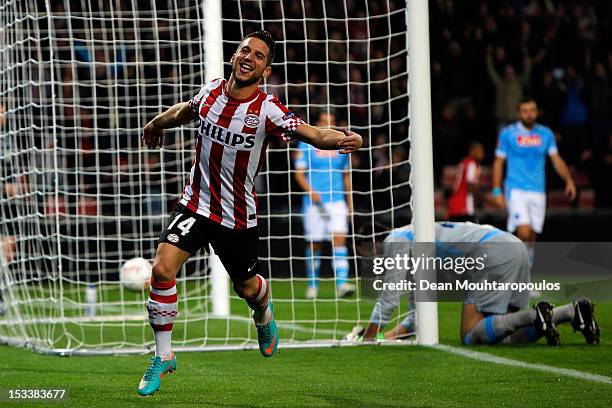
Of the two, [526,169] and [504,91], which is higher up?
[504,91]

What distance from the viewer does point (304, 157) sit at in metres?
12.7

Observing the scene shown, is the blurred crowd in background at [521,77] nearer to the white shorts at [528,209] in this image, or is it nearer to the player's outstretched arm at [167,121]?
the white shorts at [528,209]

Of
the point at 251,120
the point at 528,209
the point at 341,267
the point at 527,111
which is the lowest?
the point at 341,267

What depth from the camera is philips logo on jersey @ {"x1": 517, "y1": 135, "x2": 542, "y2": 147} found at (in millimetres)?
12867

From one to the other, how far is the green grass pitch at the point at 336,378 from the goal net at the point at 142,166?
0.64 metres

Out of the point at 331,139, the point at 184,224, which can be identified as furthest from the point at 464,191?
the point at 331,139

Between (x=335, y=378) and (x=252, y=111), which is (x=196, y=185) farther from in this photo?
(x=335, y=378)

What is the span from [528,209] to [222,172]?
743 centimetres

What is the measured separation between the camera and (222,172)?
20.5 feet

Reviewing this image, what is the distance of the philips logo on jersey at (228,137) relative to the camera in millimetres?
6172

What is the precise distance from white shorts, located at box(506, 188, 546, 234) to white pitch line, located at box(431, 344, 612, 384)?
Result: 4.65 m

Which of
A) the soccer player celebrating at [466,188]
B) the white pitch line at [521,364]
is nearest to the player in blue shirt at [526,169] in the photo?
the soccer player celebrating at [466,188]

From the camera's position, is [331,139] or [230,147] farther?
[230,147]

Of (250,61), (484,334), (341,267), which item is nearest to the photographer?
(250,61)
